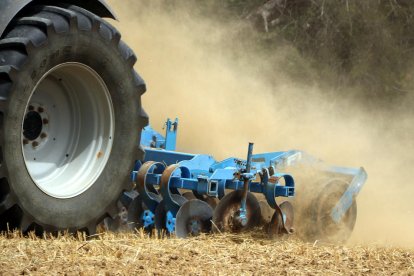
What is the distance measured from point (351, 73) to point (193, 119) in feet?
14.7

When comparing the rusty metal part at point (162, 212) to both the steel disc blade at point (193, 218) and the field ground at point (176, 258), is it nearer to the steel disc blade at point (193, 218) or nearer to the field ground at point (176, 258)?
the steel disc blade at point (193, 218)

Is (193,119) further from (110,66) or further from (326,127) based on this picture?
(110,66)

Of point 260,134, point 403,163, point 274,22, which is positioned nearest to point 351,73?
point 274,22

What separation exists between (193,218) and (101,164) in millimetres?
1010

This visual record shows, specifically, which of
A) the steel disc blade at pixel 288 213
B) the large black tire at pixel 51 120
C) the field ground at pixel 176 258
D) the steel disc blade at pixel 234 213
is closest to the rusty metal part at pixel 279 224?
the steel disc blade at pixel 288 213

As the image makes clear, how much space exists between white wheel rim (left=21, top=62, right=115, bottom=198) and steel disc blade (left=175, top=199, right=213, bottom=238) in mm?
913

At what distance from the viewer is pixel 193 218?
18.2 feet

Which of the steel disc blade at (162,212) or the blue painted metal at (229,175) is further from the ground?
the blue painted metal at (229,175)

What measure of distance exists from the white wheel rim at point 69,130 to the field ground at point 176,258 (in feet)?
1.41

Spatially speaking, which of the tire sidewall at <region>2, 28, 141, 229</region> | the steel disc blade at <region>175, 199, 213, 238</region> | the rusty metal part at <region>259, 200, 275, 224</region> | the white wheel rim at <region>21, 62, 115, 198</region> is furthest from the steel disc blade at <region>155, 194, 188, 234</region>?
the white wheel rim at <region>21, 62, 115, 198</region>

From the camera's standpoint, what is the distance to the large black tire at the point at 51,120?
163 inches

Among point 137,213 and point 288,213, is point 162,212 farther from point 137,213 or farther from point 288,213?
point 288,213

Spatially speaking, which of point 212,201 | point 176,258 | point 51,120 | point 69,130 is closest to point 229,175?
point 212,201

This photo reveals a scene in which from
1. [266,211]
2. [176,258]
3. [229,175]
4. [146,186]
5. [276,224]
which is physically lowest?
[176,258]
